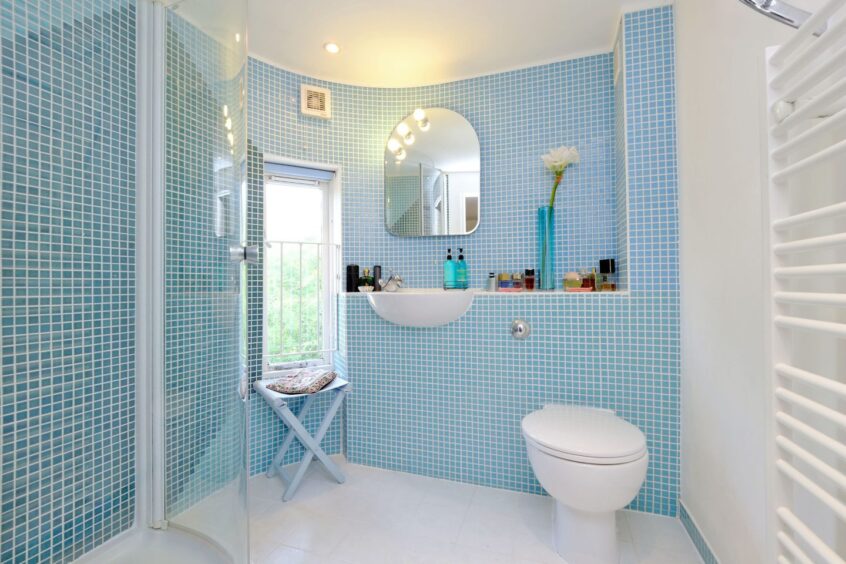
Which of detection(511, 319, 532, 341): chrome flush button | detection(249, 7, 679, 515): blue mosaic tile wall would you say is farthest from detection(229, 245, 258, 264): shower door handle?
detection(511, 319, 532, 341): chrome flush button

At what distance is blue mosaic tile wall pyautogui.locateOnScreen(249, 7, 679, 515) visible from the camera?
67.2 inches

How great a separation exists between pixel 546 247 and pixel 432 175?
77 centimetres

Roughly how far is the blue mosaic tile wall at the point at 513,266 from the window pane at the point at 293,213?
0.64 feet

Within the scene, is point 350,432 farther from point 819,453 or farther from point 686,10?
point 686,10

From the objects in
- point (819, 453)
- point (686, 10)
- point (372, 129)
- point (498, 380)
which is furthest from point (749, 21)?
point (372, 129)

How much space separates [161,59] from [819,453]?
1870 mm

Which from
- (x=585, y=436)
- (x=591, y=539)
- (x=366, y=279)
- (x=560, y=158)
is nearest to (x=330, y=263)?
(x=366, y=279)

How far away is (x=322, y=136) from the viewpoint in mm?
2320

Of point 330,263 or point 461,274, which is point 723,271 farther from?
point 330,263

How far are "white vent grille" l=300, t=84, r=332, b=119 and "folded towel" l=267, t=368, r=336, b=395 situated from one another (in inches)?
58.0

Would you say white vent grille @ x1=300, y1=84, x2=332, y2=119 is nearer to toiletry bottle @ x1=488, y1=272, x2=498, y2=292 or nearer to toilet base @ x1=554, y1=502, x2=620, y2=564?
toiletry bottle @ x1=488, y1=272, x2=498, y2=292

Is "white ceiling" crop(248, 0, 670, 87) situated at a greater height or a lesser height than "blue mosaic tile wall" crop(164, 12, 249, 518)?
greater

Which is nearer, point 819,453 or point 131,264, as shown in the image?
point 819,453

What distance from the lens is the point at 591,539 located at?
1.39 m
